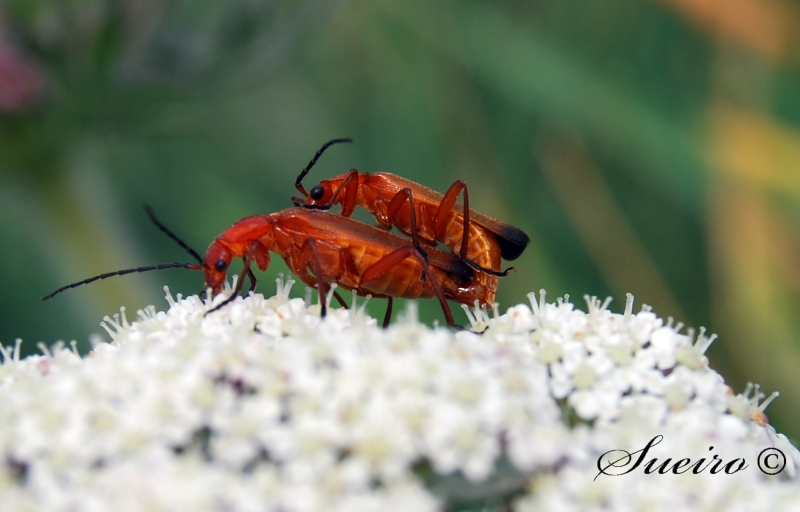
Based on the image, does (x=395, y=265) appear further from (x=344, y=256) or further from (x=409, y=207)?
(x=409, y=207)

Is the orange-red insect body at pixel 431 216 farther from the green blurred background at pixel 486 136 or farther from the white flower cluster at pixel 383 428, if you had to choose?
the white flower cluster at pixel 383 428

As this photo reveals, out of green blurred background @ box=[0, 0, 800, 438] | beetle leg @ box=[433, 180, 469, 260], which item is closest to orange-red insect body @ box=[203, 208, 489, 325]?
beetle leg @ box=[433, 180, 469, 260]

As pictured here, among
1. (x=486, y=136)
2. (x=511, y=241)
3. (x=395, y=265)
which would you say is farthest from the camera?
(x=486, y=136)

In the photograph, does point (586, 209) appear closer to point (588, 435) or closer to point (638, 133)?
point (638, 133)

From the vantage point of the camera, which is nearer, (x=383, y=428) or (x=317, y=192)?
(x=383, y=428)

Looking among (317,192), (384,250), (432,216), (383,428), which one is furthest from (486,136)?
(383,428)

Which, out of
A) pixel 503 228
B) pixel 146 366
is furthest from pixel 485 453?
pixel 503 228

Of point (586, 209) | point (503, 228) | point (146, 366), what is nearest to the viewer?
point (146, 366)

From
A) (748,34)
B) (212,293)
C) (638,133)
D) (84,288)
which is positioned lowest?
(84,288)

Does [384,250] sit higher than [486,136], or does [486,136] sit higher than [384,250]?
[486,136]
